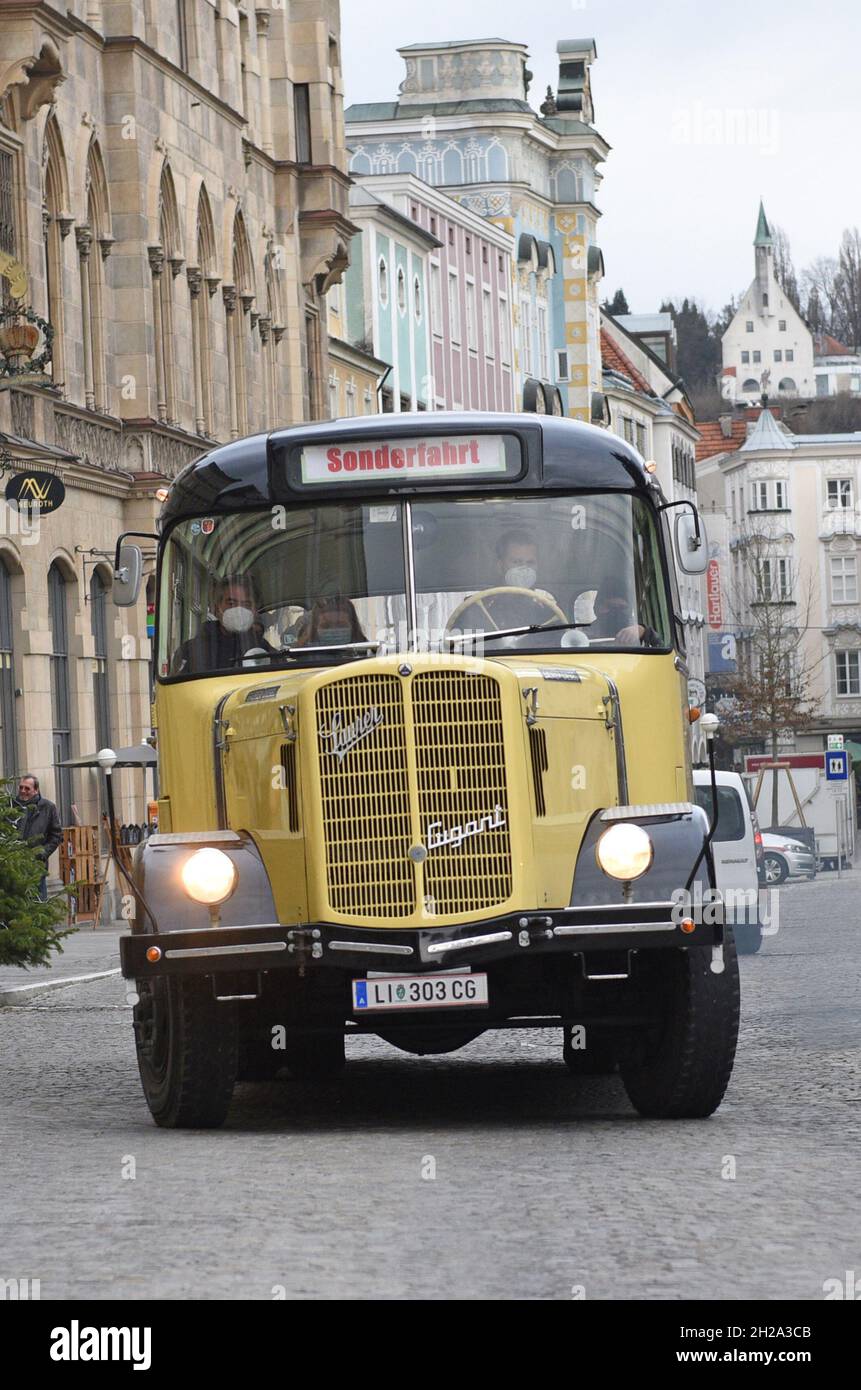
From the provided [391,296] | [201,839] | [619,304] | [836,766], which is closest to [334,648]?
[201,839]

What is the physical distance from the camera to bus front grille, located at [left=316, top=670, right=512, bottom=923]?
→ 11.6 m

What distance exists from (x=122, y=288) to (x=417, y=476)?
99.7 ft

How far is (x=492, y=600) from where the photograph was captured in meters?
12.8

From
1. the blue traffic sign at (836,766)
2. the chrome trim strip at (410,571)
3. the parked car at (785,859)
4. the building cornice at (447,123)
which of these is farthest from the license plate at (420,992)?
the building cornice at (447,123)

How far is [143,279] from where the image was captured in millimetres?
42812

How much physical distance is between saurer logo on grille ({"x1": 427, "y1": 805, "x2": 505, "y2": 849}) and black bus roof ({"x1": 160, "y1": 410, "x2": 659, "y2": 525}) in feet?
6.14

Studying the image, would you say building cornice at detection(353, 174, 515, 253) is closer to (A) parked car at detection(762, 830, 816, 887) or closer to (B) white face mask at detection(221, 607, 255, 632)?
(A) parked car at detection(762, 830, 816, 887)

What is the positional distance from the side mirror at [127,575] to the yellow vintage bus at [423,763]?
2 cm

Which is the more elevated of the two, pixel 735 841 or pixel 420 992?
pixel 420 992

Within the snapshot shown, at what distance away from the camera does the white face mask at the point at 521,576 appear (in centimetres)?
1290

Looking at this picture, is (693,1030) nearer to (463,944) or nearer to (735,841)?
(463,944)

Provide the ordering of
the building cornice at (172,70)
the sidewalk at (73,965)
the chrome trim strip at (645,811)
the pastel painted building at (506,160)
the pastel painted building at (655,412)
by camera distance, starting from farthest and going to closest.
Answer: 1. the pastel painted building at (655,412)
2. the pastel painted building at (506,160)
3. the building cornice at (172,70)
4. the sidewalk at (73,965)
5. the chrome trim strip at (645,811)

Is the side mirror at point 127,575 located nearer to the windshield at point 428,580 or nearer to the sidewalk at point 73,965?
the windshield at point 428,580

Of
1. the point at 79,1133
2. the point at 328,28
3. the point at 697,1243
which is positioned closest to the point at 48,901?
the point at 79,1133
